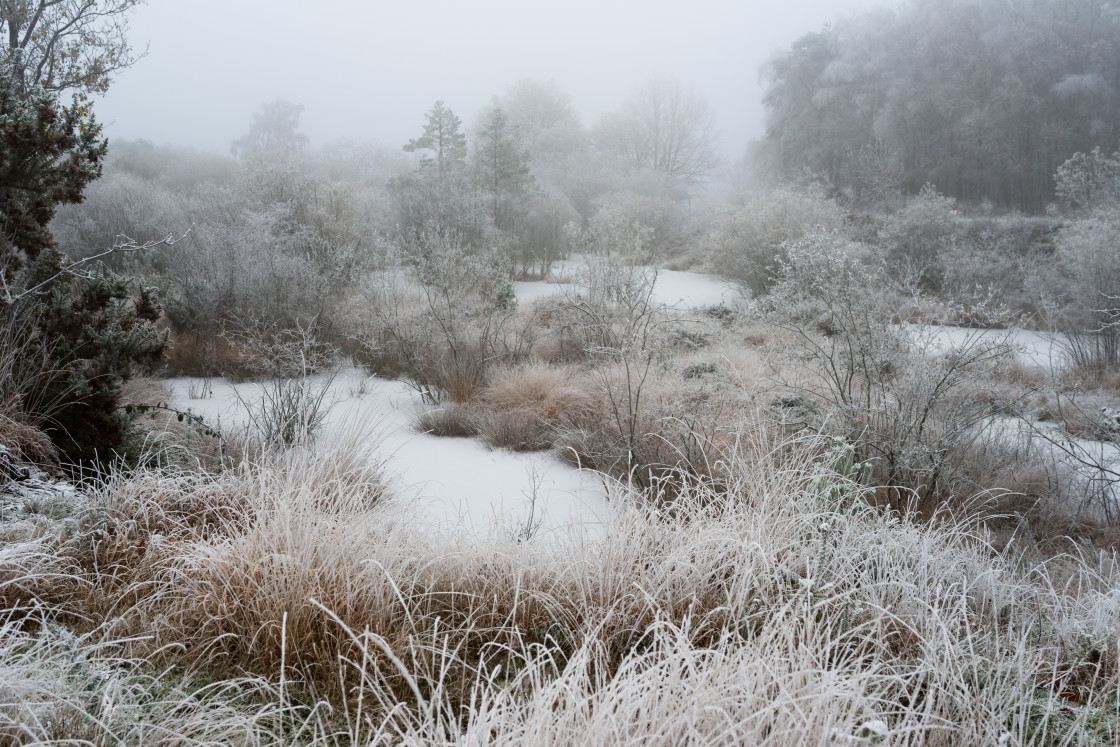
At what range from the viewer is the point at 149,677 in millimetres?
1543

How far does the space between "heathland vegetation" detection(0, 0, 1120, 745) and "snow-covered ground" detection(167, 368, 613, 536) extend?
0.13 metres

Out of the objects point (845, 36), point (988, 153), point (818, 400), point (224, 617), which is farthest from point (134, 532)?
point (845, 36)

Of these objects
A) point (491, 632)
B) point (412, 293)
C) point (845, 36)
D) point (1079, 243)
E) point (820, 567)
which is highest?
point (845, 36)

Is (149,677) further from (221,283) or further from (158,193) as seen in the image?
(158,193)

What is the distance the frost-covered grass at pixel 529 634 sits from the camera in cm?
129

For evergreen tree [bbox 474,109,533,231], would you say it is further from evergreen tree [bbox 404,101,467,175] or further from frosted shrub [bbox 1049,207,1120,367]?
frosted shrub [bbox 1049,207,1120,367]

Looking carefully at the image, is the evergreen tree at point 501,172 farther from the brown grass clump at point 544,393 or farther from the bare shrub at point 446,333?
the brown grass clump at point 544,393

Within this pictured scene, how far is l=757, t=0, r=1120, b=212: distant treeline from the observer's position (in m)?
12.6

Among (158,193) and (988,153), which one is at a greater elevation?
(988,153)

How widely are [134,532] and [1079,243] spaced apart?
379 inches

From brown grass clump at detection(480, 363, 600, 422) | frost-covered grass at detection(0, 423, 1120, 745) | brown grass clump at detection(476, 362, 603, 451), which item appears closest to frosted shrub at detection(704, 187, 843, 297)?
brown grass clump at detection(480, 363, 600, 422)

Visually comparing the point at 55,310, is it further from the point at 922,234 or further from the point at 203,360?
the point at 922,234

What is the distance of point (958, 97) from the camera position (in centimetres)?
1388

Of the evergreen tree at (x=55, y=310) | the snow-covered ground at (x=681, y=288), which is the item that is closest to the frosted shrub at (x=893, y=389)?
the evergreen tree at (x=55, y=310)
